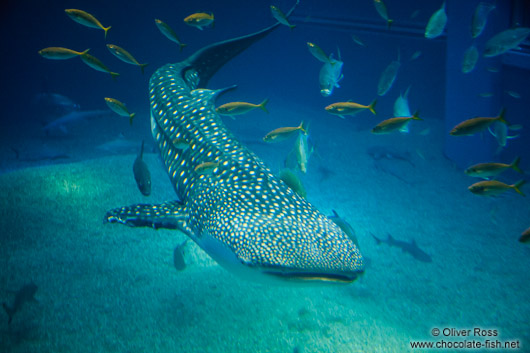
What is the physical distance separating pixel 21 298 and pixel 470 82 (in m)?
11.1

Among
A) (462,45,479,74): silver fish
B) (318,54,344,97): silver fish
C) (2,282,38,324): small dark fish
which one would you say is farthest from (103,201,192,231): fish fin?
(462,45,479,74): silver fish

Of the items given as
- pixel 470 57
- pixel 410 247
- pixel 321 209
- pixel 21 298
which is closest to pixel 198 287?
pixel 21 298

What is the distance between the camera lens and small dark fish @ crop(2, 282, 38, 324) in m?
3.34

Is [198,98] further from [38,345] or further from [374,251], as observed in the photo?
[374,251]

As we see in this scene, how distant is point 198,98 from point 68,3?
17675mm

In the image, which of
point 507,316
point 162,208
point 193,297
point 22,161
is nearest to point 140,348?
point 193,297

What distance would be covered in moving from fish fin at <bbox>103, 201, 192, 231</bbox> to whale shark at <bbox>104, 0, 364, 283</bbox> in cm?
1

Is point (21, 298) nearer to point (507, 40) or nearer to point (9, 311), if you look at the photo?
point (9, 311)

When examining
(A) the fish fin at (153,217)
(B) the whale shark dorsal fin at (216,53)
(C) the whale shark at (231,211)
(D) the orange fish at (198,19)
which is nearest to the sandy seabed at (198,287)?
(C) the whale shark at (231,211)

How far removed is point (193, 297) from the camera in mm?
3920

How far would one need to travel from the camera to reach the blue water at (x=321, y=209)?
11.5 feet

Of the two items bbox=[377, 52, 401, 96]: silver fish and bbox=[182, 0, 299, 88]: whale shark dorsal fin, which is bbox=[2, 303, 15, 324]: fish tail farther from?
bbox=[377, 52, 401, 96]: silver fish

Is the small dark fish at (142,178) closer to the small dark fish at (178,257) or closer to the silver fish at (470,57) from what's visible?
the small dark fish at (178,257)

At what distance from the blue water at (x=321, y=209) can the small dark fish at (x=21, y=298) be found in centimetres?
7
